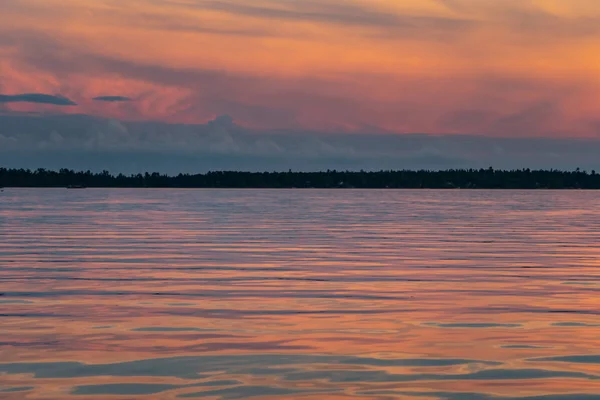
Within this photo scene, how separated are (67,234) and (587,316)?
3617 centimetres

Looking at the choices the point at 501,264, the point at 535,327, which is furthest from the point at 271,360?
the point at 501,264

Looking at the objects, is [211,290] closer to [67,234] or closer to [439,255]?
[439,255]

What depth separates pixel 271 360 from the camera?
15844mm

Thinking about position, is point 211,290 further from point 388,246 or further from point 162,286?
point 388,246

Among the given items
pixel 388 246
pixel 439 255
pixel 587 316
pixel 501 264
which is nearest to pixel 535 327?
pixel 587 316

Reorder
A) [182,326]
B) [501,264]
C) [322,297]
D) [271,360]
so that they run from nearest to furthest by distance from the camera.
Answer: [271,360], [182,326], [322,297], [501,264]

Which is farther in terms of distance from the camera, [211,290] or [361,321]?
[211,290]

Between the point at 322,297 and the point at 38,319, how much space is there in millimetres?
6802

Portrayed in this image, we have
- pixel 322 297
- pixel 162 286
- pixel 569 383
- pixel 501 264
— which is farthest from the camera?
pixel 501 264

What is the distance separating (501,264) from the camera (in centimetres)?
3434

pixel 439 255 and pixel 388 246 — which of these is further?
pixel 388 246

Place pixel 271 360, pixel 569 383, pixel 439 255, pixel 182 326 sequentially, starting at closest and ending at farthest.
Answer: pixel 569 383, pixel 271 360, pixel 182 326, pixel 439 255

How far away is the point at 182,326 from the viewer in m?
19.3

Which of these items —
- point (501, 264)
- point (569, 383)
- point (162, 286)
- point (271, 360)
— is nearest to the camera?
point (569, 383)
